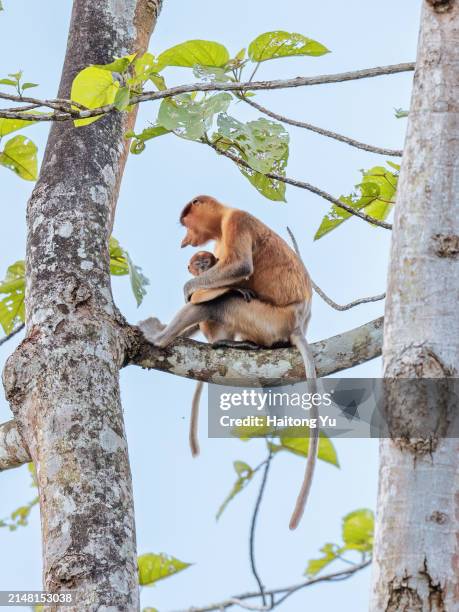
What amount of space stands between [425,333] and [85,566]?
47.3 inches

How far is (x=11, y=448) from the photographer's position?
296cm

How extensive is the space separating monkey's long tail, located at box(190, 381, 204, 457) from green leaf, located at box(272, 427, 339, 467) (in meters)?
1.06

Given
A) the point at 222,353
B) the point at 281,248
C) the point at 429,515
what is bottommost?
the point at 429,515

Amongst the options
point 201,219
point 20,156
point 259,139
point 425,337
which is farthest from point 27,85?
point 201,219

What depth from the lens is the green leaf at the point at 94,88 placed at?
2400 millimetres

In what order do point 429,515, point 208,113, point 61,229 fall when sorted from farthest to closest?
point 61,229
point 208,113
point 429,515

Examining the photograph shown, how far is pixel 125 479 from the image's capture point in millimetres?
2410

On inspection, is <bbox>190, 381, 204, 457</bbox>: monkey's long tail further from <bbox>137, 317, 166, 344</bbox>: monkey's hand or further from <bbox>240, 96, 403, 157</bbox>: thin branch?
<bbox>240, 96, 403, 157</bbox>: thin branch

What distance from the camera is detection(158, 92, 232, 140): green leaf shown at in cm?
233

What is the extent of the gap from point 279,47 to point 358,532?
1.84 metres

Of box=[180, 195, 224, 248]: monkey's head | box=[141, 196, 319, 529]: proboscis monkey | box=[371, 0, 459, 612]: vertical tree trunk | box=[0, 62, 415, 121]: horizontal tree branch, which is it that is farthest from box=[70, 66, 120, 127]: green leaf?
box=[180, 195, 224, 248]: monkey's head

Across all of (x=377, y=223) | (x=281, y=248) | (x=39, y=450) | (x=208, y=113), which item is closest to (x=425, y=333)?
(x=208, y=113)

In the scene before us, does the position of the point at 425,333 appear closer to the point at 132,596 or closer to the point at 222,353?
the point at 132,596

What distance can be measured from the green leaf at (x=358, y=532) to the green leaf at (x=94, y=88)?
182 cm
